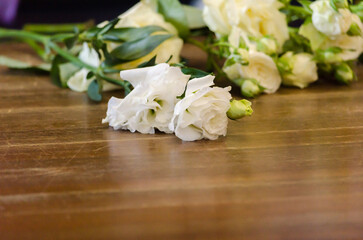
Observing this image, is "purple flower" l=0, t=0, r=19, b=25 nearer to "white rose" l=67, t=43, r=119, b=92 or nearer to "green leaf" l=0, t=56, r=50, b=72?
"green leaf" l=0, t=56, r=50, b=72

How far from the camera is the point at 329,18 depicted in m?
0.93

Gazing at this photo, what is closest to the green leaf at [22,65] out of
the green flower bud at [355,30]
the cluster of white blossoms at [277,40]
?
the cluster of white blossoms at [277,40]

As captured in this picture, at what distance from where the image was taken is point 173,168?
65 centimetres

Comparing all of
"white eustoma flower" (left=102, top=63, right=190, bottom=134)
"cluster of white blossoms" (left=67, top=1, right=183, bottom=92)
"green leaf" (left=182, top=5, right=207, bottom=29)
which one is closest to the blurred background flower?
"green leaf" (left=182, top=5, right=207, bottom=29)

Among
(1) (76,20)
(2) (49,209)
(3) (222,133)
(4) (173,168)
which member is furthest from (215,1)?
(1) (76,20)

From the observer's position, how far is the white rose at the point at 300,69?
39.4 inches

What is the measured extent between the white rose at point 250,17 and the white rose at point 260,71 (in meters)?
0.06

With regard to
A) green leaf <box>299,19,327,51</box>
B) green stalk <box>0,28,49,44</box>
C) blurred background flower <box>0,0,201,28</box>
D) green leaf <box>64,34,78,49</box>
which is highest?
green leaf <box>64,34,78,49</box>

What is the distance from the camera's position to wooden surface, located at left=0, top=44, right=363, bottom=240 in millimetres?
508

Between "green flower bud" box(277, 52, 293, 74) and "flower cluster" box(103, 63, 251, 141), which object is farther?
"green flower bud" box(277, 52, 293, 74)

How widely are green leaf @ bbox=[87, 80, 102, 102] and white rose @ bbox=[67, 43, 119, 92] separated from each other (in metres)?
0.05

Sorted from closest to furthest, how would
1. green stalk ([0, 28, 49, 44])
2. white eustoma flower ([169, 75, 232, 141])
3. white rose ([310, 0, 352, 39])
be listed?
white eustoma flower ([169, 75, 232, 141]) → white rose ([310, 0, 352, 39]) → green stalk ([0, 28, 49, 44])

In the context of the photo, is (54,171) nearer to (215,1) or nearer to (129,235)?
(129,235)

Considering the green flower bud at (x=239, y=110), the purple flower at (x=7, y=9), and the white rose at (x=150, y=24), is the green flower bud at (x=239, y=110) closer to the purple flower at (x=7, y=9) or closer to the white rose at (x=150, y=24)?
the white rose at (x=150, y=24)
